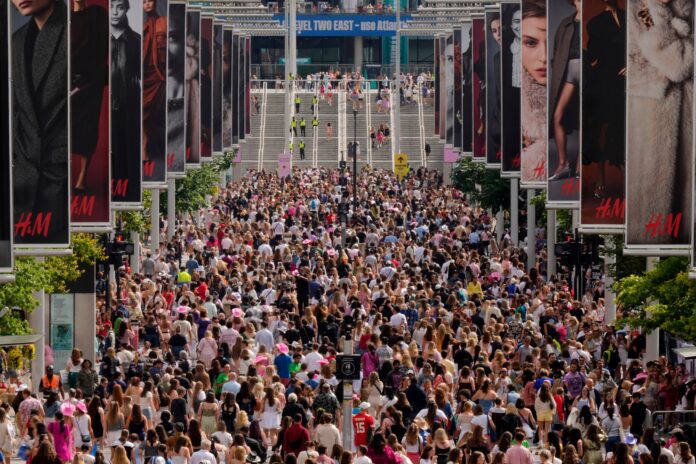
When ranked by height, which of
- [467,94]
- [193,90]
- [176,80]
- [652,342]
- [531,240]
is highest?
[176,80]

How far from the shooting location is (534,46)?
146 ft

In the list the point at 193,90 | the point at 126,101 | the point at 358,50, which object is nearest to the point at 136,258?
the point at 193,90

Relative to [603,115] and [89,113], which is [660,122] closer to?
[603,115]

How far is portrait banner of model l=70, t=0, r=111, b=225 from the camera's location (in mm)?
32938

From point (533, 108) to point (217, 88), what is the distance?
2059 centimetres

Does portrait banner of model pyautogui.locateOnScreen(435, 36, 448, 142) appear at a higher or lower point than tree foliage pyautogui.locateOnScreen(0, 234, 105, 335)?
higher

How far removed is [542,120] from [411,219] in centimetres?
2002

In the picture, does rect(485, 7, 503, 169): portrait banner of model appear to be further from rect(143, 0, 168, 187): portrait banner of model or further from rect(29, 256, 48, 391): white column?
rect(29, 256, 48, 391): white column

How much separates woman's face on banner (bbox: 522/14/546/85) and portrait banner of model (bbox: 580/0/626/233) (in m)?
11.4

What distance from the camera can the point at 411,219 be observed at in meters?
65.4

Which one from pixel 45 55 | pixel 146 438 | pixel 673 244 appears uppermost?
pixel 45 55

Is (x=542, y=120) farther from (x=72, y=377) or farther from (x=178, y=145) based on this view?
(x=72, y=377)

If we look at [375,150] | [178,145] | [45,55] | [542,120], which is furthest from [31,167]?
[375,150]

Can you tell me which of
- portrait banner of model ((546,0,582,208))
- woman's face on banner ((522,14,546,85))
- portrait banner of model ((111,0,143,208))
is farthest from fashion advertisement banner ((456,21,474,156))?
portrait banner of model ((111,0,143,208))
